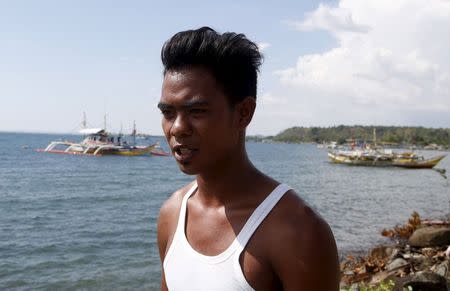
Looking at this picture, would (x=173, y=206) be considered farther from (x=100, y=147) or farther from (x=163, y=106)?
(x=100, y=147)

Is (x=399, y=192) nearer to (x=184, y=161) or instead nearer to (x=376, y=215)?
(x=376, y=215)

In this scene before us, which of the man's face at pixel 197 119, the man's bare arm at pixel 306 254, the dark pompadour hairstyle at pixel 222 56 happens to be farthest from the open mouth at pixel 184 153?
the man's bare arm at pixel 306 254

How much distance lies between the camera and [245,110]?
6.31ft

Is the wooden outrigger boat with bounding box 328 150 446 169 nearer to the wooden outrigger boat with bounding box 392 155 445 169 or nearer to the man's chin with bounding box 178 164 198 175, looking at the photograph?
the wooden outrigger boat with bounding box 392 155 445 169

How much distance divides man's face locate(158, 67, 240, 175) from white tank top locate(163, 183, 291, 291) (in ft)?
0.90

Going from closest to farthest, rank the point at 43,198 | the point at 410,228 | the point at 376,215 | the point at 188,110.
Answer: the point at 188,110
the point at 410,228
the point at 376,215
the point at 43,198

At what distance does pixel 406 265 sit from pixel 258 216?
10.2 m

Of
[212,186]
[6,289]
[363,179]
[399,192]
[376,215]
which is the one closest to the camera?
[212,186]

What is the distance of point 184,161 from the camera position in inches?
75.0

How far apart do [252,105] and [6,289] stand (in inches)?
530

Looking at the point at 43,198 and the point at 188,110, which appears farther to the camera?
the point at 43,198

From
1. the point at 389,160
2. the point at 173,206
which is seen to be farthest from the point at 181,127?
the point at 389,160

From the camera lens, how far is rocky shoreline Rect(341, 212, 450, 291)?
7051mm

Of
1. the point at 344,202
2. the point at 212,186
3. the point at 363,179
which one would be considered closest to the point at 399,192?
the point at 344,202
